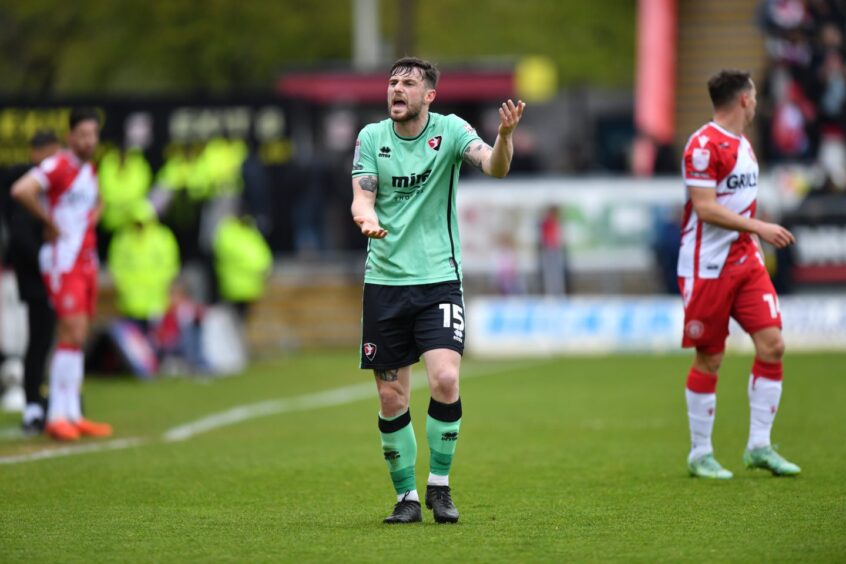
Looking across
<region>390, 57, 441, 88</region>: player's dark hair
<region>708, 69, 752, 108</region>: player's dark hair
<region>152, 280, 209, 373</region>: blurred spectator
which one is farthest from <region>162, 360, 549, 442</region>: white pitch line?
<region>390, 57, 441, 88</region>: player's dark hair

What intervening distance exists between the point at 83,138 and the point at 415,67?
16.9 ft

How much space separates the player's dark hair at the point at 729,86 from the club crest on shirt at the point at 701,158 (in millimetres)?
356

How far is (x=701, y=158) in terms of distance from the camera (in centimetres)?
970

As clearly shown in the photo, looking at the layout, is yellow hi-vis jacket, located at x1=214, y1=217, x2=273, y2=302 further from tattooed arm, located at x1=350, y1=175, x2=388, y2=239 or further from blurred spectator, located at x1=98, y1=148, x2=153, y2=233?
tattooed arm, located at x1=350, y1=175, x2=388, y2=239

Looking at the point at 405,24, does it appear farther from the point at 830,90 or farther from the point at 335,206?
the point at 830,90

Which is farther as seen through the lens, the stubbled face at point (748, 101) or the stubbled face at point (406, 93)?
the stubbled face at point (748, 101)

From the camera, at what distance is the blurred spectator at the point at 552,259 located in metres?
24.9

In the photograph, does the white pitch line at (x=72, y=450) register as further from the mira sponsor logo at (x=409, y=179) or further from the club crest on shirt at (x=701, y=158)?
the club crest on shirt at (x=701, y=158)

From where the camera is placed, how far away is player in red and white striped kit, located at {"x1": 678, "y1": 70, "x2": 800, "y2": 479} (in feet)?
31.9

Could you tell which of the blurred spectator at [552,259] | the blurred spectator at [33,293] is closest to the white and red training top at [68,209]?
the blurred spectator at [33,293]

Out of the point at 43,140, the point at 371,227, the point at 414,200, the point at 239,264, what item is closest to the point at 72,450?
the point at 43,140

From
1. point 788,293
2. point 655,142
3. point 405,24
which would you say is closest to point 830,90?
point 655,142

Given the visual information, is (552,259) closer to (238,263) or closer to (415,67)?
(238,263)

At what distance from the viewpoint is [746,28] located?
99.9 ft
